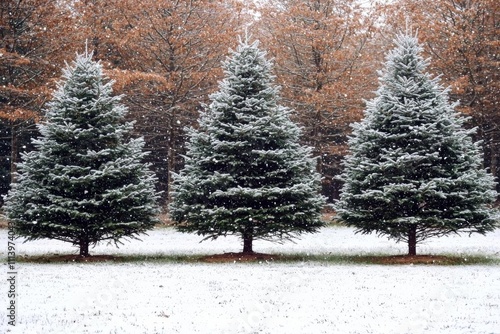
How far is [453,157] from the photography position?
16453 mm

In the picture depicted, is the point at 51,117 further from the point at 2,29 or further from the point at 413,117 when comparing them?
the point at 2,29

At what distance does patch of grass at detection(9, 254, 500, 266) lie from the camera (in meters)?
16.4

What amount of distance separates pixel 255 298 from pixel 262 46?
20492 mm

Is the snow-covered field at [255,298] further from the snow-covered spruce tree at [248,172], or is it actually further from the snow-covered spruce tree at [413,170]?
the snow-covered spruce tree at [413,170]

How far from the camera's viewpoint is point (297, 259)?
17266 mm

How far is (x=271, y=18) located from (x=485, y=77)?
10801 mm

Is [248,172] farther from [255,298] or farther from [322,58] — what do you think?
[322,58]

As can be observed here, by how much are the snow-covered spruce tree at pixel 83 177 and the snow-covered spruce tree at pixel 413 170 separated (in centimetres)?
578

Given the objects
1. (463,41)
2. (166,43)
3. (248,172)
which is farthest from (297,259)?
(463,41)

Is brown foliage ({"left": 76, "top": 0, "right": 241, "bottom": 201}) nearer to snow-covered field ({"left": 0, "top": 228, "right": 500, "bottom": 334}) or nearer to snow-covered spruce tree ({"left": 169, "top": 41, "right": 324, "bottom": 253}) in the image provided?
snow-covered spruce tree ({"left": 169, "top": 41, "right": 324, "bottom": 253})

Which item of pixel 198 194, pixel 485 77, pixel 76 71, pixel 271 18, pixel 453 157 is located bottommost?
pixel 198 194

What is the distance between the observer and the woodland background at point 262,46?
27250 millimetres

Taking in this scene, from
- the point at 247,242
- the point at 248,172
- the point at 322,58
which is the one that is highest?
the point at 322,58

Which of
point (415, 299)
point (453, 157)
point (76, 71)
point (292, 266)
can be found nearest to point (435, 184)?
point (453, 157)
